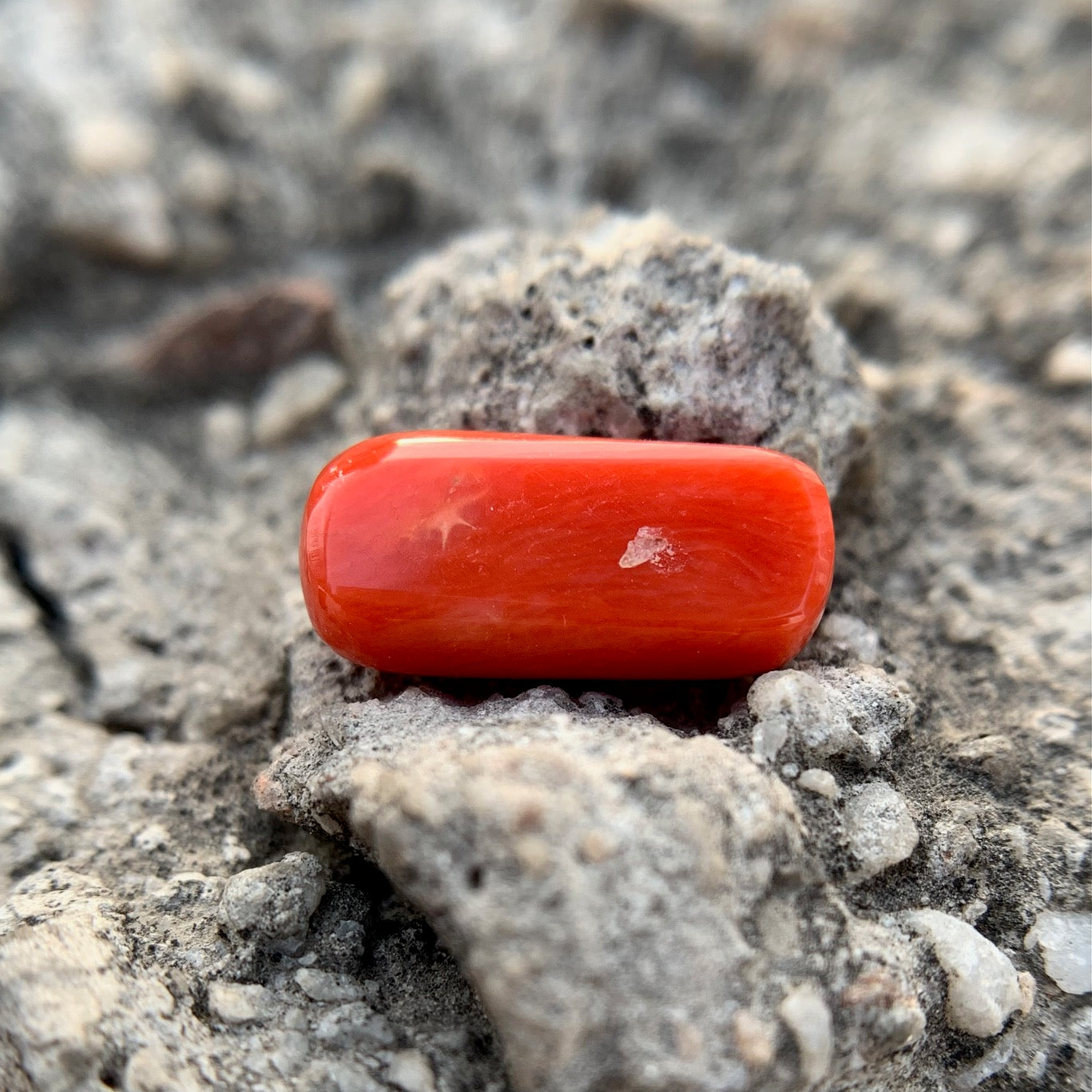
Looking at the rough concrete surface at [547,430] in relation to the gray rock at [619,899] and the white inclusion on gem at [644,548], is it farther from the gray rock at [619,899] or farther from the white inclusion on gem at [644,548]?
the white inclusion on gem at [644,548]

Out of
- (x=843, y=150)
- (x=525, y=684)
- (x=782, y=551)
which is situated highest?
(x=843, y=150)

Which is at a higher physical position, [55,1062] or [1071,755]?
[1071,755]

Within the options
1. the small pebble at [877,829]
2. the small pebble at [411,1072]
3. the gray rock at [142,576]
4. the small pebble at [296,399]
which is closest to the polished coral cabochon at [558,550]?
the small pebble at [877,829]

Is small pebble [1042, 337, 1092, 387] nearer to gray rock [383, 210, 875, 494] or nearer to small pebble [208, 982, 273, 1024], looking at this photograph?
gray rock [383, 210, 875, 494]

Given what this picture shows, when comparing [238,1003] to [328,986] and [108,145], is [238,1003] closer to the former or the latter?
[328,986]

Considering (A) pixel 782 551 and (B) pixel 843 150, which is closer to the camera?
(A) pixel 782 551

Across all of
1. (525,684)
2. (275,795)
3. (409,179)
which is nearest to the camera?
(275,795)

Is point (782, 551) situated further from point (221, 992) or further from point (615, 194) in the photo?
point (615, 194)

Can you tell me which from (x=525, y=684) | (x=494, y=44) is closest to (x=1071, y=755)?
(x=525, y=684)

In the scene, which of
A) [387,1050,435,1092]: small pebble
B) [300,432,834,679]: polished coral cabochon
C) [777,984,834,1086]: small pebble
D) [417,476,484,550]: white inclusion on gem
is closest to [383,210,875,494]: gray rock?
[300,432,834,679]: polished coral cabochon
